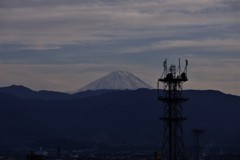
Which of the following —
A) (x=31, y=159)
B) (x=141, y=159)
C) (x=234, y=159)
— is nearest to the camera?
(x=31, y=159)

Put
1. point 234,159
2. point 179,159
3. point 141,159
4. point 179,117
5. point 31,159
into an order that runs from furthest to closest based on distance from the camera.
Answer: point 141,159
point 234,159
point 31,159
point 179,159
point 179,117

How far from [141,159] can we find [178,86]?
140 m

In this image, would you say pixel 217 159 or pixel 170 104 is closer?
pixel 170 104

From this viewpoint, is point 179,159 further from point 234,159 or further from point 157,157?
point 234,159

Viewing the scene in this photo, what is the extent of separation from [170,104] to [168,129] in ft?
5.19

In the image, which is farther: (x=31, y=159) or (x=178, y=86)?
(x=31, y=159)

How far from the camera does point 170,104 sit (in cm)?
5625

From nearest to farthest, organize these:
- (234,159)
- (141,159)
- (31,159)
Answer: (31,159) < (234,159) < (141,159)

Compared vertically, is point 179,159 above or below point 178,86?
below

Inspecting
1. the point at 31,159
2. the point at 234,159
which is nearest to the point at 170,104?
the point at 31,159

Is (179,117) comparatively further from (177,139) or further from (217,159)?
(217,159)

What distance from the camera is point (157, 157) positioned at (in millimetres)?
57719

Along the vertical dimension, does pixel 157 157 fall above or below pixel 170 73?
below

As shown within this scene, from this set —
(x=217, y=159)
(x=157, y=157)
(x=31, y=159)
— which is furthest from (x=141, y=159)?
(x=157, y=157)
